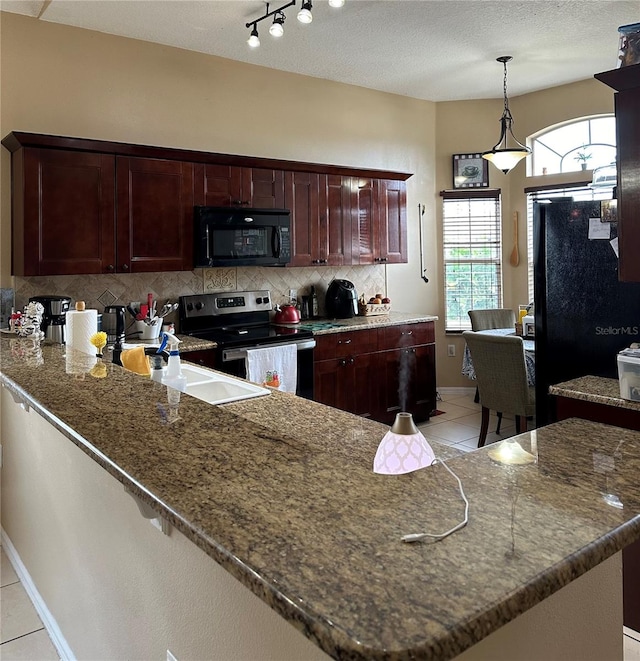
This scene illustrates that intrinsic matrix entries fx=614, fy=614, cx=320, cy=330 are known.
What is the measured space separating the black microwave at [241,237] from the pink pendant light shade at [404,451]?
11.1 feet

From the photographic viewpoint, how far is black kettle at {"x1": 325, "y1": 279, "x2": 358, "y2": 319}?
5348mm

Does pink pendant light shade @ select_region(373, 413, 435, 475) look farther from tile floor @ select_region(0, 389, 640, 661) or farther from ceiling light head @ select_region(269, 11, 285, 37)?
ceiling light head @ select_region(269, 11, 285, 37)

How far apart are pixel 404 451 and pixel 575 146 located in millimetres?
5604

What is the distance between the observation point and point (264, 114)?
16.8ft

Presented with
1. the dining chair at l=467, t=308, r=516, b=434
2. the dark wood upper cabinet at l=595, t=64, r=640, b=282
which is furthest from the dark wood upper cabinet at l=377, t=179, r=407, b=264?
the dark wood upper cabinet at l=595, t=64, r=640, b=282

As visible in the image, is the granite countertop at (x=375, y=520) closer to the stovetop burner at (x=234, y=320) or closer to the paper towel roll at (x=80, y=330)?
the paper towel roll at (x=80, y=330)

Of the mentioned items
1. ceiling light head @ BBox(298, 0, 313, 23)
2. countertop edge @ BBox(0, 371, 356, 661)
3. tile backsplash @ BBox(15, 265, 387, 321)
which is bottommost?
countertop edge @ BBox(0, 371, 356, 661)

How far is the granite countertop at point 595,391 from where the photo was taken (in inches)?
95.8

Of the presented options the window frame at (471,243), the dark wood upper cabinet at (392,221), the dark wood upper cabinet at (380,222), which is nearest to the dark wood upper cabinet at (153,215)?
the dark wood upper cabinet at (380,222)

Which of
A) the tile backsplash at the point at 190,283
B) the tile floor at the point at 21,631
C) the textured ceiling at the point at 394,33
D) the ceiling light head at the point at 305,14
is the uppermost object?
the textured ceiling at the point at 394,33

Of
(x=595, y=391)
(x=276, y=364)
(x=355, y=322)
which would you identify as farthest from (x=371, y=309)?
(x=595, y=391)

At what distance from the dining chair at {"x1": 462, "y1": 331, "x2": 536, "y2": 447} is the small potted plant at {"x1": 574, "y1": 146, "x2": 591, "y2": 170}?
2373 mm

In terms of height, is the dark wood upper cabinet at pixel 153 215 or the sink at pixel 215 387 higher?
the dark wood upper cabinet at pixel 153 215

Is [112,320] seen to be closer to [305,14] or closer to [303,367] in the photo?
[303,367]
